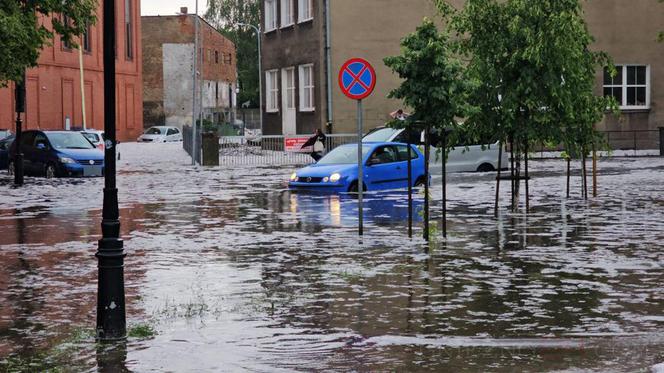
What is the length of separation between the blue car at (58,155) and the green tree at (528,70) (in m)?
18.0

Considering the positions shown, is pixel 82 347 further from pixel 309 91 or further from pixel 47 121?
pixel 47 121

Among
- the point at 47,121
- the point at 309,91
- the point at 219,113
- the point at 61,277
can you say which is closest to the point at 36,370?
the point at 61,277

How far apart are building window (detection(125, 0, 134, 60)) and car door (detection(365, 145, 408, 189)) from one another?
54224 mm

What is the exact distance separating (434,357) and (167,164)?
124 feet

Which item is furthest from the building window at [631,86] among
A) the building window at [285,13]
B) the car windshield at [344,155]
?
the car windshield at [344,155]

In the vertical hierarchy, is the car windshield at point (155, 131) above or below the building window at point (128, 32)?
below

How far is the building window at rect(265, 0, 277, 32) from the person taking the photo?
52.1 m

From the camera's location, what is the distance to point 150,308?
10.7m

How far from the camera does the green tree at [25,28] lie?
24.4m

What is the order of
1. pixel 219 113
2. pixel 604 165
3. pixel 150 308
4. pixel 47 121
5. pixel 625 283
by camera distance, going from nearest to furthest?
pixel 150 308 < pixel 625 283 < pixel 604 165 < pixel 47 121 < pixel 219 113

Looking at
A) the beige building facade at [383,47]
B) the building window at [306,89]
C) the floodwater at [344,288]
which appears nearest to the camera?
the floodwater at [344,288]

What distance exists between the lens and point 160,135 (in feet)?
272

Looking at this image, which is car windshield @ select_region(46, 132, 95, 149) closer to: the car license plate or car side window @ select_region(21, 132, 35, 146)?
car side window @ select_region(21, 132, 35, 146)

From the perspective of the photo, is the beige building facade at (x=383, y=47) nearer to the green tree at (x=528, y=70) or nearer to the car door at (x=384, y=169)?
the car door at (x=384, y=169)
